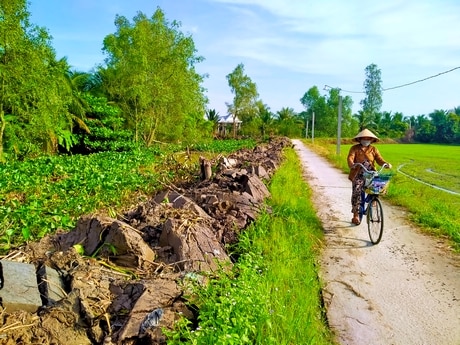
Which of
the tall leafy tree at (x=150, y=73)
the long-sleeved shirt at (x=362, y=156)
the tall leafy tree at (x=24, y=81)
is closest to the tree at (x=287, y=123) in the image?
the tall leafy tree at (x=150, y=73)

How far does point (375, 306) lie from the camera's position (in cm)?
381

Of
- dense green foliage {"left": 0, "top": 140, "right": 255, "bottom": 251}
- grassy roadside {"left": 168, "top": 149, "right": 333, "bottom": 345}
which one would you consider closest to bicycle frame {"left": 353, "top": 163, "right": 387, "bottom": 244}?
grassy roadside {"left": 168, "top": 149, "right": 333, "bottom": 345}

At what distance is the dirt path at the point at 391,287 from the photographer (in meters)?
3.37

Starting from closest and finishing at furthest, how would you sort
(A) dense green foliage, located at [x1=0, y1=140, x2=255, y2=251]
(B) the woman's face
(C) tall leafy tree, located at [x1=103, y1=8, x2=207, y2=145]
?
(A) dense green foliage, located at [x1=0, y1=140, x2=255, y2=251] → (B) the woman's face → (C) tall leafy tree, located at [x1=103, y1=8, x2=207, y2=145]

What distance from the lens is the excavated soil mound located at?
100.0 inches

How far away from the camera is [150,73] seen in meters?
27.5

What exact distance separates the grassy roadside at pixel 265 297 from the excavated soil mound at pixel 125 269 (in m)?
0.21

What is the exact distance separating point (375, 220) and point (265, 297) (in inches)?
129

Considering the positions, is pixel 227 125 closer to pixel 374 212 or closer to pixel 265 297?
pixel 374 212

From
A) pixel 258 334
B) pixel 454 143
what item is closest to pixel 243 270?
pixel 258 334

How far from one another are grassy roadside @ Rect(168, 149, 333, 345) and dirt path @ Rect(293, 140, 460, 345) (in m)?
0.25

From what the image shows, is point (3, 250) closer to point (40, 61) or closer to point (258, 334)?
point (258, 334)

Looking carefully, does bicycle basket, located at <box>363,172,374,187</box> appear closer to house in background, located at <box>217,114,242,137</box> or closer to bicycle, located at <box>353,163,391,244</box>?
bicycle, located at <box>353,163,391,244</box>

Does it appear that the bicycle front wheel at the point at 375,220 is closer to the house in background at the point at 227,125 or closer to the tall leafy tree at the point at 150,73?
the tall leafy tree at the point at 150,73
